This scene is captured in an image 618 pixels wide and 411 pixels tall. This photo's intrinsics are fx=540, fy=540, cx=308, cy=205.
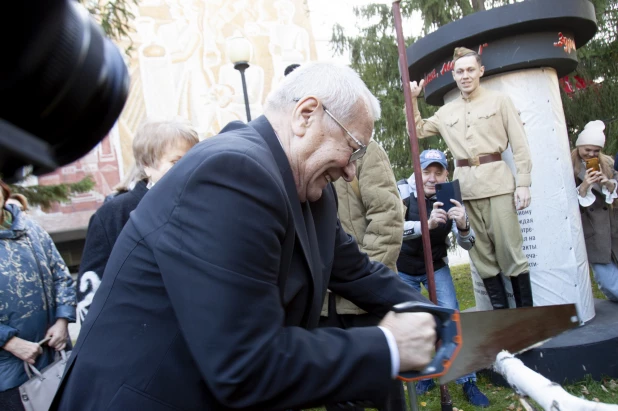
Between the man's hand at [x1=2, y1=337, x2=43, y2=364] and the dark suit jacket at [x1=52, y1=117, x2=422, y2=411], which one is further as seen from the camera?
the man's hand at [x1=2, y1=337, x2=43, y2=364]

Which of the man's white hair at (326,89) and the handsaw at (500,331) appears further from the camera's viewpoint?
the handsaw at (500,331)

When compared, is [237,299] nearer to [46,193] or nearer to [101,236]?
[101,236]

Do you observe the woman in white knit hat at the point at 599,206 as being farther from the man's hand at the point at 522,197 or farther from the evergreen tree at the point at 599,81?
the evergreen tree at the point at 599,81

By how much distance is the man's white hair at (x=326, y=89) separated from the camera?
5.61ft

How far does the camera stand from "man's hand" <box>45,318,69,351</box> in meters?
3.14

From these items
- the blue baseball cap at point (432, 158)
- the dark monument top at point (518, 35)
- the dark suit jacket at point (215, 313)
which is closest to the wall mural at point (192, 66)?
the dark monument top at point (518, 35)

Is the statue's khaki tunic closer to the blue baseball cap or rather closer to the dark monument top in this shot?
the blue baseball cap

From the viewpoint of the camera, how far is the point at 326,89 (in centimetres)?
171

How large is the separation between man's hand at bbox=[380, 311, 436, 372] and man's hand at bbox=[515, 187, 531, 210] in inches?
120

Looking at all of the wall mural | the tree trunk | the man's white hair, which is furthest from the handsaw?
the wall mural

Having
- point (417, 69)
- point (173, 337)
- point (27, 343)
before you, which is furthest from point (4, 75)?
point (417, 69)

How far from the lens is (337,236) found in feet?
7.48

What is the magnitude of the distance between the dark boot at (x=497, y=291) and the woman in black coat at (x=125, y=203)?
289 cm

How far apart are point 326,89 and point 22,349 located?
2.38 metres
